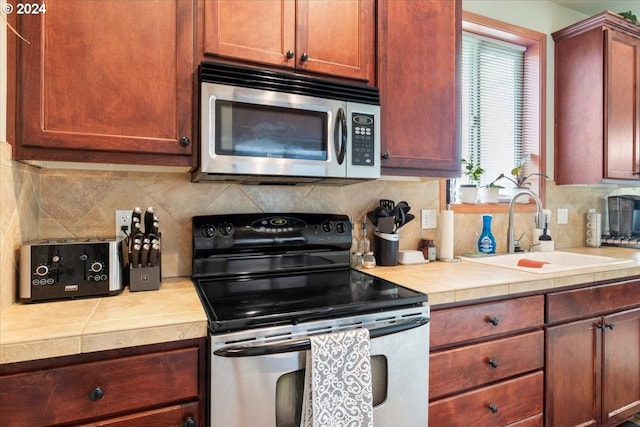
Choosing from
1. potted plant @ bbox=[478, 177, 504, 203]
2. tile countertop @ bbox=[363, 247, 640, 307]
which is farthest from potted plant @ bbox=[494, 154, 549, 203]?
tile countertop @ bbox=[363, 247, 640, 307]

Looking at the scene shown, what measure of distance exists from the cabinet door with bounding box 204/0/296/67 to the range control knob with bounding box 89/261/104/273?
86 centimetres

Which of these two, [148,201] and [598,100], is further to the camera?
[598,100]

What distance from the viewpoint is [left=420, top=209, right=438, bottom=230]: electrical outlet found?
2.17 metres

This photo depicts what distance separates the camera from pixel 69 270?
1.23 metres

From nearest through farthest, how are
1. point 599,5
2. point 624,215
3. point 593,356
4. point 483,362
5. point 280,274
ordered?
point 483,362, point 280,274, point 593,356, point 599,5, point 624,215

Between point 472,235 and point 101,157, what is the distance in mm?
2106

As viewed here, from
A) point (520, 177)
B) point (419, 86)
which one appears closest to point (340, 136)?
point (419, 86)

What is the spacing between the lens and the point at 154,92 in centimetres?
129

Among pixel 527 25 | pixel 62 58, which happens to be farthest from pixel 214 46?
pixel 527 25

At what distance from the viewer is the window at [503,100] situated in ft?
8.16

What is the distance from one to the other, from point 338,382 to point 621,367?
69.8 inches

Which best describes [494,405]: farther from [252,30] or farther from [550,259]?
[252,30]

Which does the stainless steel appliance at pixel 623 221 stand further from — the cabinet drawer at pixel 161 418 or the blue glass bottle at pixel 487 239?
the cabinet drawer at pixel 161 418

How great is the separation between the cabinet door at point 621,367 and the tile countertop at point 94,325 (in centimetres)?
200
